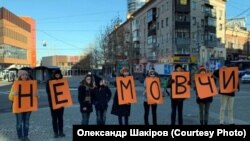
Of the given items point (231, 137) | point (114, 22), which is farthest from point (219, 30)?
point (231, 137)

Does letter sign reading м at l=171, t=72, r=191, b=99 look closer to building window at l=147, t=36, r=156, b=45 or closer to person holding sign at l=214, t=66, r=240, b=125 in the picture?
person holding sign at l=214, t=66, r=240, b=125

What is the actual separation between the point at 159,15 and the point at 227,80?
72732 millimetres

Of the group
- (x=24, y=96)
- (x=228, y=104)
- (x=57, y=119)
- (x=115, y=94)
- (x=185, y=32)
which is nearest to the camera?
(x=24, y=96)

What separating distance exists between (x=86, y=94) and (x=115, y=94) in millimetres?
1160

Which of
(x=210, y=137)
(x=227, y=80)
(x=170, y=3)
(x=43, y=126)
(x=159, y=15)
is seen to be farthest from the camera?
(x=159, y=15)

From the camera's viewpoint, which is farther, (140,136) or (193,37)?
(193,37)

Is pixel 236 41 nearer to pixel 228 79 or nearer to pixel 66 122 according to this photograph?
pixel 66 122

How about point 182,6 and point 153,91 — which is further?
point 182,6

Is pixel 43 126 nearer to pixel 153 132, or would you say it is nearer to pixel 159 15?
pixel 153 132

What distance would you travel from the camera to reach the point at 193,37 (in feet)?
259

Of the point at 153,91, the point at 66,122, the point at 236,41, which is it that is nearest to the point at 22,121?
the point at 66,122

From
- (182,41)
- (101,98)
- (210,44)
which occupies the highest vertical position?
(182,41)

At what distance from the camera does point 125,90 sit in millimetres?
12391

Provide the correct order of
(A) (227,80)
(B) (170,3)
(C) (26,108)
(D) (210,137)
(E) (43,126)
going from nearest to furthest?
(D) (210,137)
(C) (26,108)
(A) (227,80)
(E) (43,126)
(B) (170,3)
